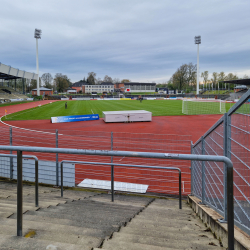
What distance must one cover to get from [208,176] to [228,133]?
175 cm

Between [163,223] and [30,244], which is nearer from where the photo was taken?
[30,244]

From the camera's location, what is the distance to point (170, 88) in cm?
15312

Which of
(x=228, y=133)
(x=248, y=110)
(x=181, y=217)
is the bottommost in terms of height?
(x=181, y=217)

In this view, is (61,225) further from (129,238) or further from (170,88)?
(170,88)

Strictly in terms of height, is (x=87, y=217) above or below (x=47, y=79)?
below

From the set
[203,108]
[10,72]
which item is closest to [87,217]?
[203,108]

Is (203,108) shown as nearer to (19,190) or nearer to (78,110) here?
(78,110)

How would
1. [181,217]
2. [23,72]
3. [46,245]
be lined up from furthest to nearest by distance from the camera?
[23,72]
[181,217]
[46,245]

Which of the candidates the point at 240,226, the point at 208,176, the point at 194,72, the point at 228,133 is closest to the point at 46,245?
the point at 240,226

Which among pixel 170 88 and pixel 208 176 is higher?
pixel 170 88

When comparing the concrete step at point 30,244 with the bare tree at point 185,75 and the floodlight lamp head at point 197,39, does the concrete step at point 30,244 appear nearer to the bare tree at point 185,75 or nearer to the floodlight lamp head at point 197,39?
the floodlight lamp head at point 197,39

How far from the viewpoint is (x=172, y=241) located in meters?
2.80

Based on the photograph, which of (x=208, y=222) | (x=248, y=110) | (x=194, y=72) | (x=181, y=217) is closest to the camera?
(x=248, y=110)

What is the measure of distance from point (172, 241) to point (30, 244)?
155 centimetres
